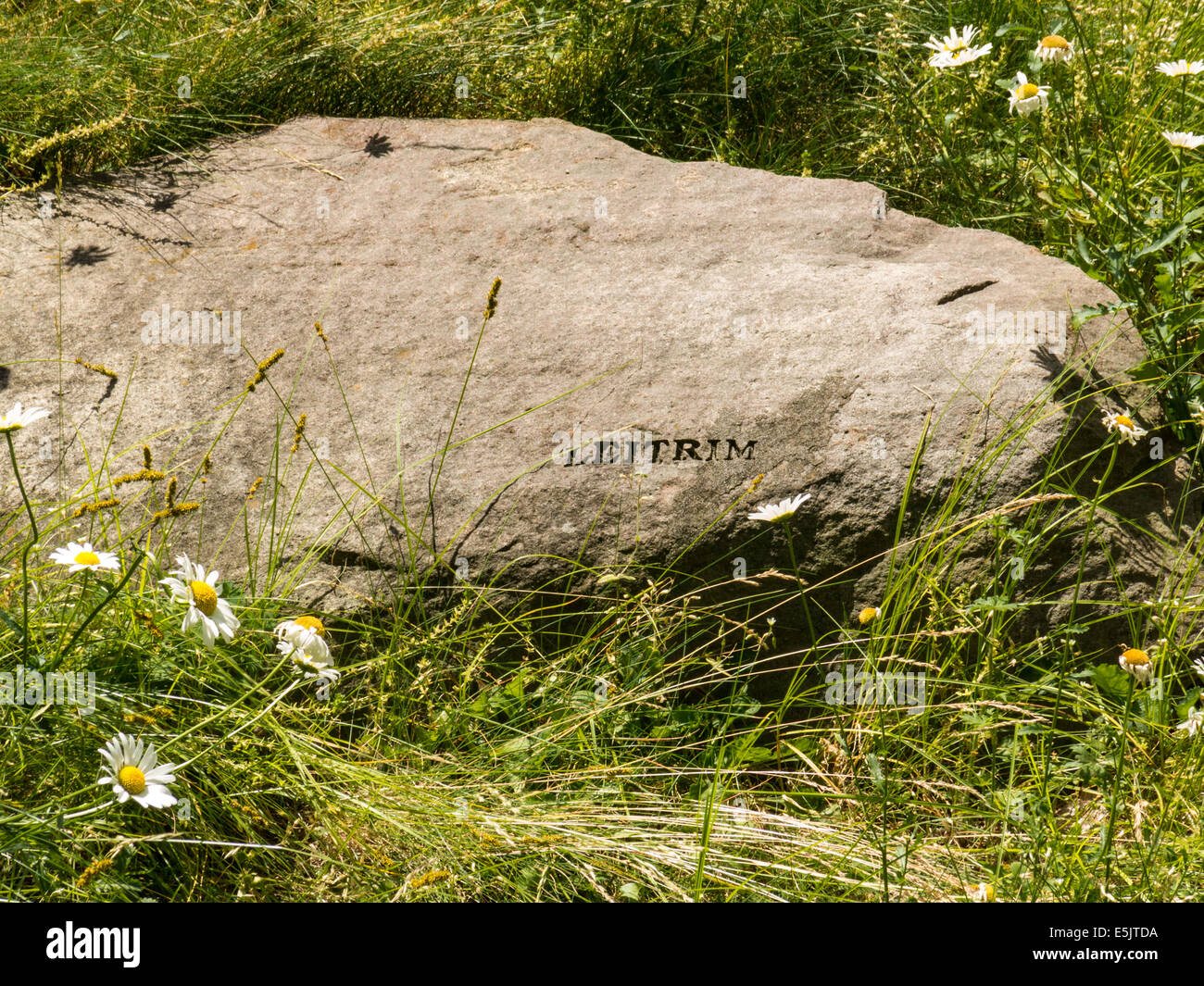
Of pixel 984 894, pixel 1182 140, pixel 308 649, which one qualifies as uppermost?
pixel 1182 140

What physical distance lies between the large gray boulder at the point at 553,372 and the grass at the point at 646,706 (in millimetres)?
58

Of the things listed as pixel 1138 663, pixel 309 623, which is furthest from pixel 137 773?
pixel 1138 663

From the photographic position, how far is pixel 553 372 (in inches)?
106

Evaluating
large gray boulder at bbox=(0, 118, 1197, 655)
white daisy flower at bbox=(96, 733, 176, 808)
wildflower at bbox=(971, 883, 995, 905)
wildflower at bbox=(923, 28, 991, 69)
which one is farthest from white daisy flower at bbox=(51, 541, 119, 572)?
wildflower at bbox=(923, 28, 991, 69)

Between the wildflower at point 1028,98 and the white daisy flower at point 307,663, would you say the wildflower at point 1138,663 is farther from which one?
the wildflower at point 1028,98

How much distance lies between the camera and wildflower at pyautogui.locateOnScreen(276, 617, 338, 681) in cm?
186

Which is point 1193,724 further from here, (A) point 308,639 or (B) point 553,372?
(A) point 308,639

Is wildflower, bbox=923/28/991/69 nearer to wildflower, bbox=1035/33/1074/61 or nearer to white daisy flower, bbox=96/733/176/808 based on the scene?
wildflower, bbox=1035/33/1074/61

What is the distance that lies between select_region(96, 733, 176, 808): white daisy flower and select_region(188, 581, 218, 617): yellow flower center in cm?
27

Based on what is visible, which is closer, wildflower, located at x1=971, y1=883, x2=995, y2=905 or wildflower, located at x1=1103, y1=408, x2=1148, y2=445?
wildflower, located at x1=971, y1=883, x2=995, y2=905

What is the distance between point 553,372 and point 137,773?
1.46 m

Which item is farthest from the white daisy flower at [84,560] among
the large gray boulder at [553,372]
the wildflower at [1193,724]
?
the wildflower at [1193,724]

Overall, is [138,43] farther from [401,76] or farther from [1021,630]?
[1021,630]

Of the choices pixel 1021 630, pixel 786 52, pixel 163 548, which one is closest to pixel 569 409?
pixel 163 548
